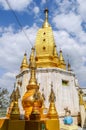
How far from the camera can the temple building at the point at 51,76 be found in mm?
18656

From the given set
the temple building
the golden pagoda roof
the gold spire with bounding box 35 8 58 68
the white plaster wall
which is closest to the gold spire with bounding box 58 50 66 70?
the temple building

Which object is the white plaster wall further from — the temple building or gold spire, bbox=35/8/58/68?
gold spire, bbox=35/8/58/68

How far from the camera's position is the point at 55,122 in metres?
11.0

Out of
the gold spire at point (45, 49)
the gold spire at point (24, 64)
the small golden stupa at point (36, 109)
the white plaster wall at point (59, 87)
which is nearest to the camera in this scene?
the small golden stupa at point (36, 109)

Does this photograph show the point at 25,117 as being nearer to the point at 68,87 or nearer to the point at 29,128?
the point at 29,128

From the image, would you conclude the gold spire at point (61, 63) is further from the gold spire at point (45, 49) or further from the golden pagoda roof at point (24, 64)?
the golden pagoda roof at point (24, 64)

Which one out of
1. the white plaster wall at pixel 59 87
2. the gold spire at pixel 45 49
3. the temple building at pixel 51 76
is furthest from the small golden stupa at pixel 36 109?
the gold spire at pixel 45 49

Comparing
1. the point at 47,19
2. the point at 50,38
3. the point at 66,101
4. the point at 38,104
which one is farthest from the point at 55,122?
the point at 47,19

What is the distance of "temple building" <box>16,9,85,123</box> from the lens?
18.7 metres

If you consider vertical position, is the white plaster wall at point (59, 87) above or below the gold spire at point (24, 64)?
below

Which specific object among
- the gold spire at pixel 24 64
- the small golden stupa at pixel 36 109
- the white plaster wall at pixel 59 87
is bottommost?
the small golden stupa at pixel 36 109

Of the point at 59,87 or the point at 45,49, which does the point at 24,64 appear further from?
the point at 59,87

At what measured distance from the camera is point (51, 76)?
19422 mm

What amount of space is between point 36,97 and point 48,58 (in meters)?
11.4
